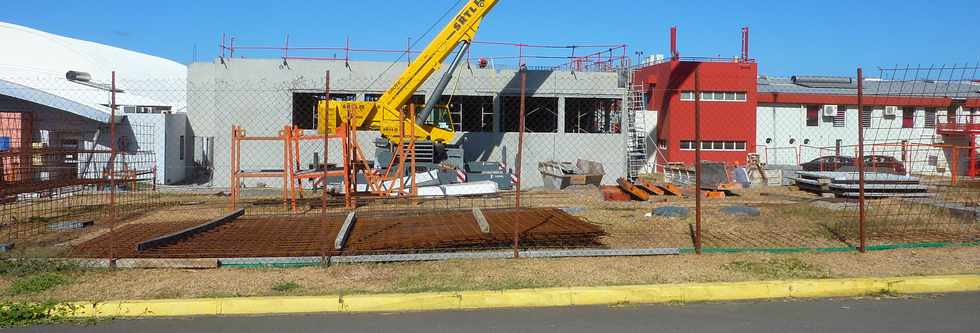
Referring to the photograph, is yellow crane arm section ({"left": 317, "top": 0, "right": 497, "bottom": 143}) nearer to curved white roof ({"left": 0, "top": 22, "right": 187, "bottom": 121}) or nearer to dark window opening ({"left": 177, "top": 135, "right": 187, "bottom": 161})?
curved white roof ({"left": 0, "top": 22, "right": 187, "bottom": 121})

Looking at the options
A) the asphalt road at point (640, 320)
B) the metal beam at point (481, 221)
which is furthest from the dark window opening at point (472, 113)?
the asphalt road at point (640, 320)

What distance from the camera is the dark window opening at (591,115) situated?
27469 mm

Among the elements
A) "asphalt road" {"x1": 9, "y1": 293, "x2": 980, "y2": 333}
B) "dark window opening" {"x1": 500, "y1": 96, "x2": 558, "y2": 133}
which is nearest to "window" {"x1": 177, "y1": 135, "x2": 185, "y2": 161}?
"dark window opening" {"x1": 500, "y1": 96, "x2": 558, "y2": 133}

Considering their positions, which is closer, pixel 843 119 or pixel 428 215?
pixel 428 215

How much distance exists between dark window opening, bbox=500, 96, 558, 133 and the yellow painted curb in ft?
63.1

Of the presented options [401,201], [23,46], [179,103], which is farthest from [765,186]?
[23,46]

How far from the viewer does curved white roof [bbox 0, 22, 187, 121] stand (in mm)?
24702

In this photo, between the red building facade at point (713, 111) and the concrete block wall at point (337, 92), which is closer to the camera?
the concrete block wall at point (337, 92)

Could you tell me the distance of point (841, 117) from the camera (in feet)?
116

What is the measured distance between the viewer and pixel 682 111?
34.0m

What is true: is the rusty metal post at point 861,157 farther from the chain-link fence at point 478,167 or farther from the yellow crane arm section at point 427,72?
the yellow crane arm section at point 427,72

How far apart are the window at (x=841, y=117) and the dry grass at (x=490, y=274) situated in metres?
28.5

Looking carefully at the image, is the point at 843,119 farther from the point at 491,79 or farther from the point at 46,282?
the point at 46,282

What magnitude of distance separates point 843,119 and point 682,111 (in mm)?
7990
